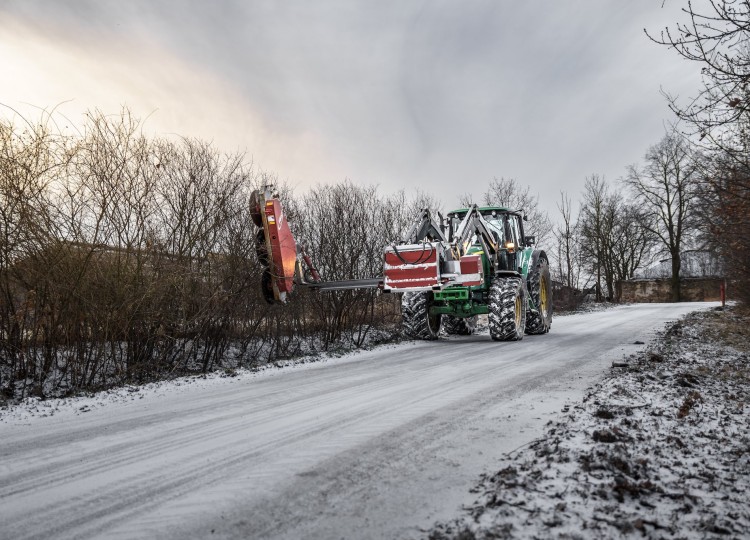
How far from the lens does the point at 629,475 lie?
284 centimetres

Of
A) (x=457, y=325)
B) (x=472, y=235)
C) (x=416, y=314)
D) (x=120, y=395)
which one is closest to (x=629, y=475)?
(x=120, y=395)

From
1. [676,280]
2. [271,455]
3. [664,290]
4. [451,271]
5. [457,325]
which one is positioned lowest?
[271,455]

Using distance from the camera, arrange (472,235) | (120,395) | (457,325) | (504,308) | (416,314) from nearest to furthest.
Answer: (120,395) < (504,308) < (472,235) < (416,314) < (457,325)

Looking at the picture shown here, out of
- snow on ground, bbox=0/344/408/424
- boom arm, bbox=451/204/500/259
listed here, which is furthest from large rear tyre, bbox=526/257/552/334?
snow on ground, bbox=0/344/408/424

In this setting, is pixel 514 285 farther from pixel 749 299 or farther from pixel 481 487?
pixel 749 299

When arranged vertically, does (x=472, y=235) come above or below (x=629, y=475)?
above

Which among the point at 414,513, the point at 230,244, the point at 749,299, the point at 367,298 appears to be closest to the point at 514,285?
the point at 367,298

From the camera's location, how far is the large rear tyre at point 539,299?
13133mm

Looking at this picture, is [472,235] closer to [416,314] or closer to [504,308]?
[504,308]

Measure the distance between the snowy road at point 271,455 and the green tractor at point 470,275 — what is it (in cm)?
296

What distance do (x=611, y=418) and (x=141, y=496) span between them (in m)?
3.39

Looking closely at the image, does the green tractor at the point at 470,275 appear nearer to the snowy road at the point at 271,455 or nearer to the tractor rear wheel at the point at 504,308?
the tractor rear wheel at the point at 504,308

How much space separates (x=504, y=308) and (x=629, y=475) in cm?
818

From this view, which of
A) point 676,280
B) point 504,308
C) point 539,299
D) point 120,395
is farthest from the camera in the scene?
point 676,280
